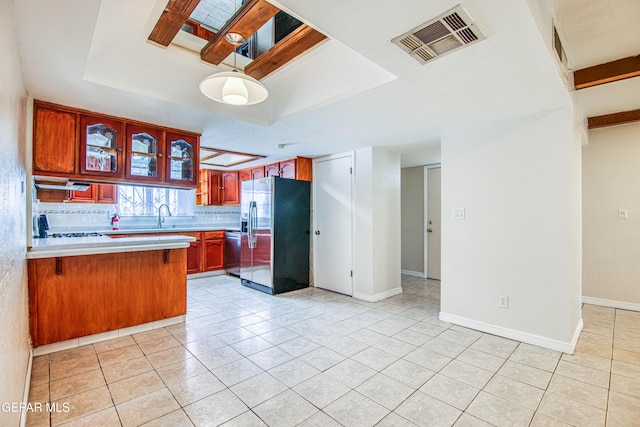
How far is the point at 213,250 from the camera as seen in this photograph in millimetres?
5559

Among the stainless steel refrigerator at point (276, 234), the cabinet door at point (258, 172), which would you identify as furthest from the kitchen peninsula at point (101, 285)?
the cabinet door at point (258, 172)

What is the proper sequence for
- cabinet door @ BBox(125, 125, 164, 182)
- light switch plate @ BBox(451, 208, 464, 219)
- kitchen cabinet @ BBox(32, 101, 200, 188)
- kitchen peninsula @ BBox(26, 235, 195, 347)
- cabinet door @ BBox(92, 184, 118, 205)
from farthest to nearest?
1. cabinet door @ BBox(92, 184, 118, 205)
2. light switch plate @ BBox(451, 208, 464, 219)
3. cabinet door @ BBox(125, 125, 164, 182)
4. kitchen cabinet @ BBox(32, 101, 200, 188)
5. kitchen peninsula @ BBox(26, 235, 195, 347)

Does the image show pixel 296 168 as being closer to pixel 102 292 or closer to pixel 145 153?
pixel 145 153

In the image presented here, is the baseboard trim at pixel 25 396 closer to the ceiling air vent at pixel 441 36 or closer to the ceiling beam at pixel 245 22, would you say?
the ceiling beam at pixel 245 22

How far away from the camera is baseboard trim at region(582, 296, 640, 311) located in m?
3.57

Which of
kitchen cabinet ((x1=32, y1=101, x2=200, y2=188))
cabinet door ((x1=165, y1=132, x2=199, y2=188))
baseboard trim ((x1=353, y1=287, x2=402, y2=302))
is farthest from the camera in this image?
baseboard trim ((x1=353, y1=287, x2=402, y2=302))

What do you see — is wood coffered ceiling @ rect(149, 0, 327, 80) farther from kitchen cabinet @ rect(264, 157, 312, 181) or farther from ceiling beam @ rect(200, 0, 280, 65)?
kitchen cabinet @ rect(264, 157, 312, 181)

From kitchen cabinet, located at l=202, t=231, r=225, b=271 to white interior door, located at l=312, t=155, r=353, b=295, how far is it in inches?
79.3

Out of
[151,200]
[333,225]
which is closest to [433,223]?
[333,225]

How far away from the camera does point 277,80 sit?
2.64 meters

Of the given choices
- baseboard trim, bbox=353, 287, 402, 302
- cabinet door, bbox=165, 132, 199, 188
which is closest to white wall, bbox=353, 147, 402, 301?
baseboard trim, bbox=353, 287, 402, 302

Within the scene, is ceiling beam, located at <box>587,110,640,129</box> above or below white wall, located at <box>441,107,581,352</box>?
above

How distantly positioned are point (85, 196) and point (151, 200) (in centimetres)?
101

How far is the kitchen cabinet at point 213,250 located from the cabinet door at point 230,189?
0.83 meters
